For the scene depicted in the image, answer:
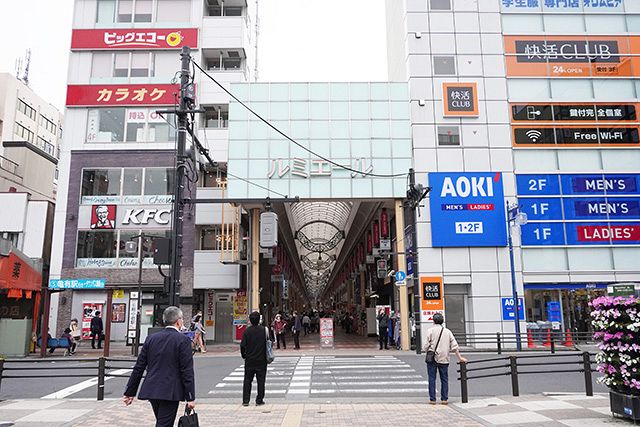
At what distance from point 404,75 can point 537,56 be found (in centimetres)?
692

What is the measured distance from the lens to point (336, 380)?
1447 cm

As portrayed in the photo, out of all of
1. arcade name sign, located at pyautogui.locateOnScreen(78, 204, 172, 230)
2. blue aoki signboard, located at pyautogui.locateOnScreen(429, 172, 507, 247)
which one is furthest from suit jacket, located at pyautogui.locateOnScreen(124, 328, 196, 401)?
arcade name sign, located at pyautogui.locateOnScreen(78, 204, 172, 230)

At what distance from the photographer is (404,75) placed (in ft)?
94.6

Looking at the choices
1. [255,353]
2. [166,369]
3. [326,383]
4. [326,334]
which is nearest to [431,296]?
[326,334]

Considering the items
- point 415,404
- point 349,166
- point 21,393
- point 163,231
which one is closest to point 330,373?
point 415,404

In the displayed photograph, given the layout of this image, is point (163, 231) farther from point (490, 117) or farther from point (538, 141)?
point (538, 141)

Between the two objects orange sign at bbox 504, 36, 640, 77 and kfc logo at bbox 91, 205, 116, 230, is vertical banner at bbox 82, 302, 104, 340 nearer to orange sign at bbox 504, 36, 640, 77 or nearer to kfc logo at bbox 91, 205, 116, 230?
kfc logo at bbox 91, 205, 116, 230

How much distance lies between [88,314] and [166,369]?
83.0 ft

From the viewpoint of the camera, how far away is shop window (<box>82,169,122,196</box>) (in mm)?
29969

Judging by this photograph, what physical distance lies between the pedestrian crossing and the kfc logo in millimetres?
14870

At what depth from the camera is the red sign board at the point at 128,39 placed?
30.8 m

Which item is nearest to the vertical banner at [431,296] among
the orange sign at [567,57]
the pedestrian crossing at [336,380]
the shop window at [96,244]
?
the pedestrian crossing at [336,380]

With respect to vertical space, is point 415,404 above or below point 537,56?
below

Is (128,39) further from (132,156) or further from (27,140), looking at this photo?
(27,140)
